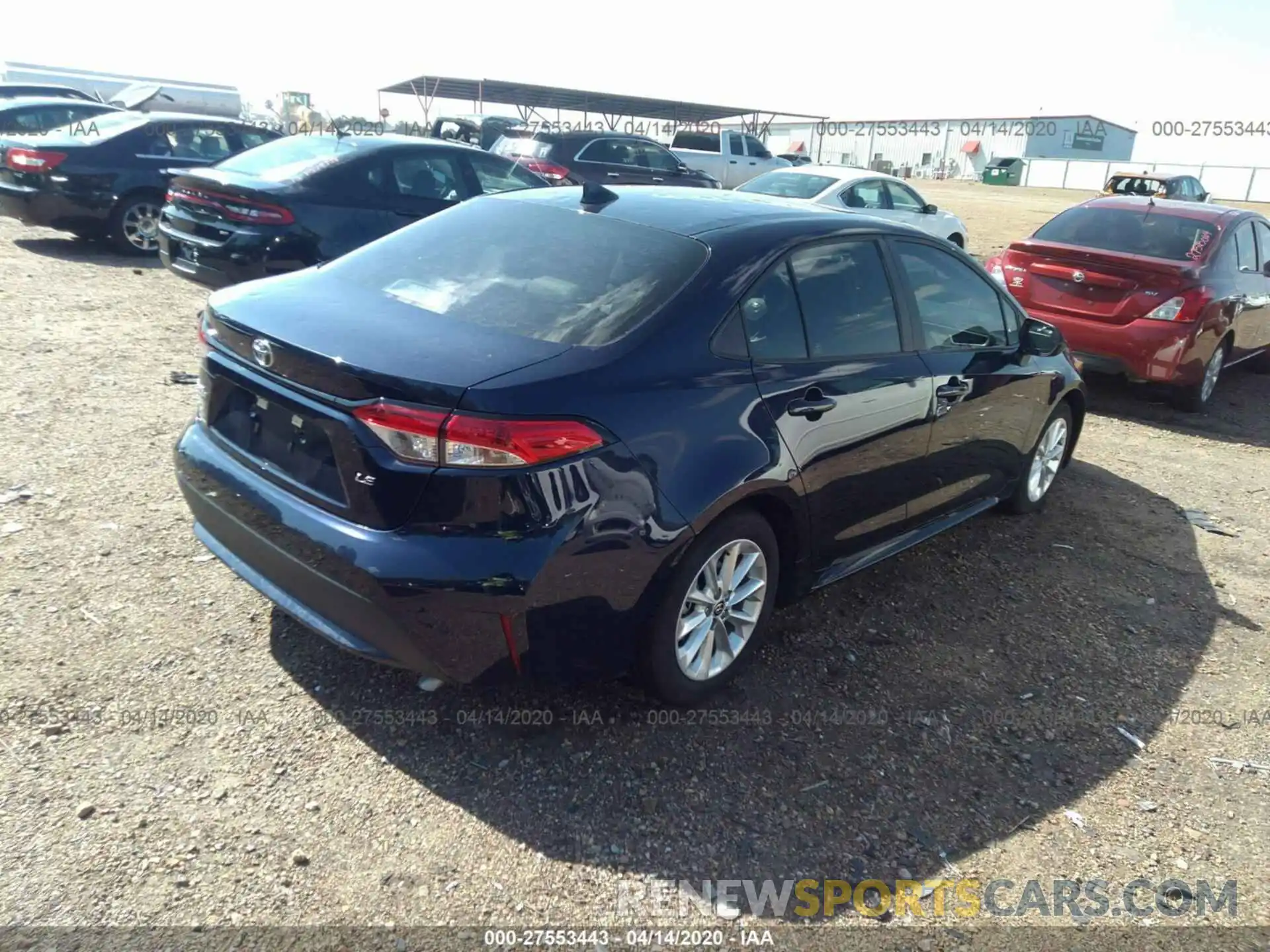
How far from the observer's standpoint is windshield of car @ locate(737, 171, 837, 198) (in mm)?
12609

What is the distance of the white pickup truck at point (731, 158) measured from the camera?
72.4 ft

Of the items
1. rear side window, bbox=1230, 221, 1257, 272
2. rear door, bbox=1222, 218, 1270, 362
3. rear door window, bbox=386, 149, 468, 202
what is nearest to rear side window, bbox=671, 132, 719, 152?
rear door window, bbox=386, 149, 468, 202

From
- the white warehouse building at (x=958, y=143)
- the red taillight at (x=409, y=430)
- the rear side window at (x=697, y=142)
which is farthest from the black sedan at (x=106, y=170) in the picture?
the white warehouse building at (x=958, y=143)

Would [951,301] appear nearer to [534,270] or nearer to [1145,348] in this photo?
[534,270]

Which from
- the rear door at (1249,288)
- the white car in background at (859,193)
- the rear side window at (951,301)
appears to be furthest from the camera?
the white car in background at (859,193)

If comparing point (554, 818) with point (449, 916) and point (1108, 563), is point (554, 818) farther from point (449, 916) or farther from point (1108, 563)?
point (1108, 563)

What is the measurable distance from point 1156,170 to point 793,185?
4791 cm

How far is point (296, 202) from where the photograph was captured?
7047mm

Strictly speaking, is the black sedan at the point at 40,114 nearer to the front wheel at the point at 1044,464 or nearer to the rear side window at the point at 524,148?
the rear side window at the point at 524,148

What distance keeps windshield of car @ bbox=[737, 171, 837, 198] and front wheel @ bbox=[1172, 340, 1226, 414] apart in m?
6.11

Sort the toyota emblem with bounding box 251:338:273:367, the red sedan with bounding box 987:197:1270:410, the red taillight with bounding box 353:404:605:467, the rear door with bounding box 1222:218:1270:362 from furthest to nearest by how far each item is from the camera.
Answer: the rear door with bounding box 1222:218:1270:362 → the red sedan with bounding box 987:197:1270:410 → the toyota emblem with bounding box 251:338:273:367 → the red taillight with bounding box 353:404:605:467

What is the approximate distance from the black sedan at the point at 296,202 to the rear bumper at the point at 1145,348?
4.93 m

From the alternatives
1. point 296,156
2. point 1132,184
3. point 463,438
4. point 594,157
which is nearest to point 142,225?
point 296,156

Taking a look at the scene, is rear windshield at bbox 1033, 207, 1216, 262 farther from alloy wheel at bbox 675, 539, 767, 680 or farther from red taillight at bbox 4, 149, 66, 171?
red taillight at bbox 4, 149, 66, 171
